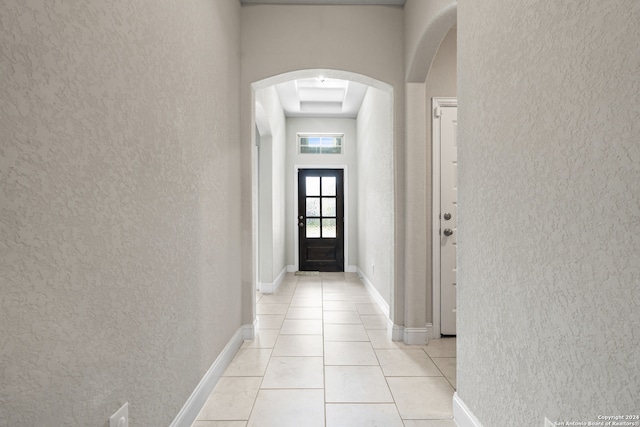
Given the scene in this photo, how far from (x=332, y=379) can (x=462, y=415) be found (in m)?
0.82

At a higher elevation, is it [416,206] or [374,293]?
[416,206]

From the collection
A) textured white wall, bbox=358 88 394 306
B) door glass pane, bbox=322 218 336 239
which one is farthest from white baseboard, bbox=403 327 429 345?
door glass pane, bbox=322 218 336 239

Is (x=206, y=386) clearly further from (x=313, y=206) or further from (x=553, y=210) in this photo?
(x=313, y=206)

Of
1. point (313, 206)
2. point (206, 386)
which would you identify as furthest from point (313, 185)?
point (206, 386)

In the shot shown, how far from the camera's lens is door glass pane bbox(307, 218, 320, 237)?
6398mm

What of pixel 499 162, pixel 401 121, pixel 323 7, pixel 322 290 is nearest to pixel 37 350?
pixel 499 162

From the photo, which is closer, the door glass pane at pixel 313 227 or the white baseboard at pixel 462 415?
the white baseboard at pixel 462 415

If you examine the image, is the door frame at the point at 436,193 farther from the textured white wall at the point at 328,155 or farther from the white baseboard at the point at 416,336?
the textured white wall at the point at 328,155

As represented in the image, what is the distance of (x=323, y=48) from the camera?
283 cm

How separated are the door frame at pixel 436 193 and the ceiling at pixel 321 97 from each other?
6.32 feet

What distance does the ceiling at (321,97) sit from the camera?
480 centimetres

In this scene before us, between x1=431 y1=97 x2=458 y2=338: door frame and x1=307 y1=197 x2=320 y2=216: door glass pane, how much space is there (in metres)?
3.61

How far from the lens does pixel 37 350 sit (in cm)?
83

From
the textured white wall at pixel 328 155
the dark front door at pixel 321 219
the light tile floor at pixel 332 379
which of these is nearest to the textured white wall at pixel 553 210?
the light tile floor at pixel 332 379
